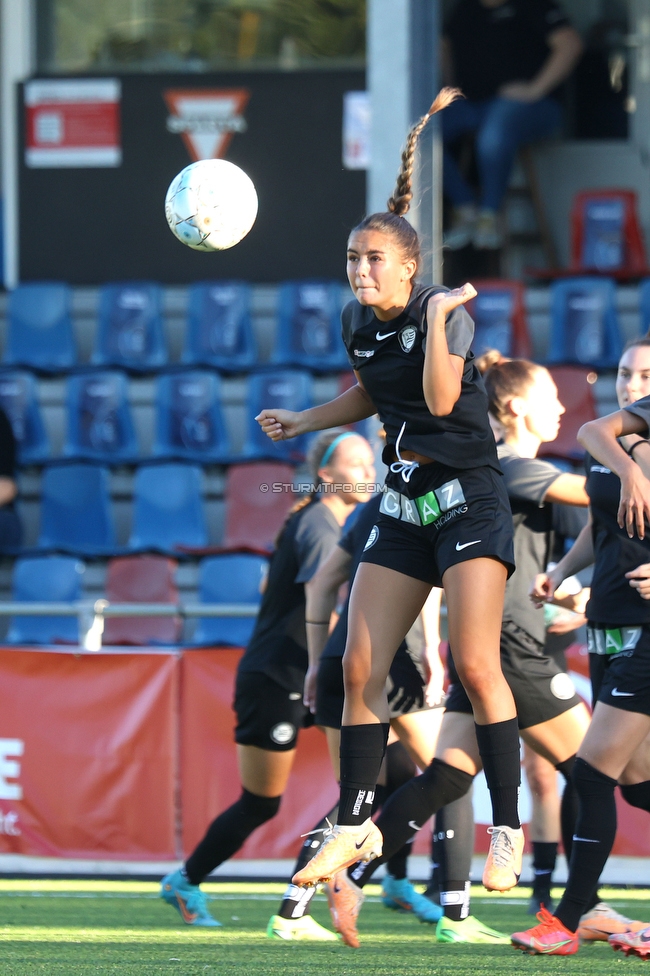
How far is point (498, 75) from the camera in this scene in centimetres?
1202

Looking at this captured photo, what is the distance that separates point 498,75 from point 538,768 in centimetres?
801

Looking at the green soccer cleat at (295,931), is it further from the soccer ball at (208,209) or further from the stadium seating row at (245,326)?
the stadium seating row at (245,326)

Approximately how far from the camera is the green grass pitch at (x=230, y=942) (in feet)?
12.8

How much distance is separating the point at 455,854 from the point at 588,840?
28.8 inches

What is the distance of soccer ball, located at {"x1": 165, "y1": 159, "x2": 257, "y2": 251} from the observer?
14.3 feet

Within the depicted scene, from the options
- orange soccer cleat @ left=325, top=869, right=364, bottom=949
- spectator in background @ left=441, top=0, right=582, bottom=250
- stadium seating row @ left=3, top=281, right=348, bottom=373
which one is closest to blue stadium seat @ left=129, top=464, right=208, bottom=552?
stadium seating row @ left=3, top=281, right=348, bottom=373

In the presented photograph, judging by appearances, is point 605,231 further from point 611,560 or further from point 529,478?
point 611,560

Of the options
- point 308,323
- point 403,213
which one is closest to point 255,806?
point 403,213

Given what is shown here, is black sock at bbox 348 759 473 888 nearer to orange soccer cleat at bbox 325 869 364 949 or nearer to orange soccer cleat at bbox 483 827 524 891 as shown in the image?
orange soccer cleat at bbox 325 869 364 949

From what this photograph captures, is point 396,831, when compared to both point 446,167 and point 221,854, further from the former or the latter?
point 446,167

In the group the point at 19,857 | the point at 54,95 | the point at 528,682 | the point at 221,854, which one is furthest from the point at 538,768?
the point at 54,95

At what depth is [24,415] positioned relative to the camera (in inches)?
429

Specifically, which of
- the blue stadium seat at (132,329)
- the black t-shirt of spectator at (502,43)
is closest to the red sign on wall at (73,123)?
the blue stadium seat at (132,329)

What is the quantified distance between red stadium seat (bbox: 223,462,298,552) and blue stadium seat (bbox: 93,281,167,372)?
176 cm
